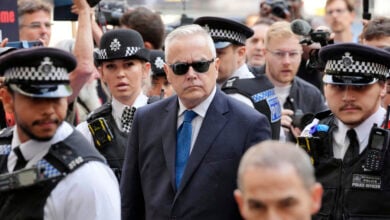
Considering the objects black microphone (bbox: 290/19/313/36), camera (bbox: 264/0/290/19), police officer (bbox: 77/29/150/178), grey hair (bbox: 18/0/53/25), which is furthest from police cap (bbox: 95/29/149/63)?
camera (bbox: 264/0/290/19)

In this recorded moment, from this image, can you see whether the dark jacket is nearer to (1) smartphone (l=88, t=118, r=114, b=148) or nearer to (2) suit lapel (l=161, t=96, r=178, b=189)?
(2) suit lapel (l=161, t=96, r=178, b=189)

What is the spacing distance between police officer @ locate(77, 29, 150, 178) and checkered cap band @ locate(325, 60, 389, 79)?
1871mm

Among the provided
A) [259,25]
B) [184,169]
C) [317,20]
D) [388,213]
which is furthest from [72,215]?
[317,20]

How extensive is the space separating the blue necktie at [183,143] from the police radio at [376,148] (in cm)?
109

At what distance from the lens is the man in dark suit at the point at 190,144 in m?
6.95

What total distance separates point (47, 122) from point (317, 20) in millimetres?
11186

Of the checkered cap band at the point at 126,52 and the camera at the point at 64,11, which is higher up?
the camera at the point at 64,11

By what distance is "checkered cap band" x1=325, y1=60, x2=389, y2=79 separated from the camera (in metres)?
7.18

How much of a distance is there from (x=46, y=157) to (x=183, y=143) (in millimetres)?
1281

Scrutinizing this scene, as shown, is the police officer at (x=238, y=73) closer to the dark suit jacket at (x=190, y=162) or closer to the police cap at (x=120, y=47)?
the police cap at (x=120, y=47)

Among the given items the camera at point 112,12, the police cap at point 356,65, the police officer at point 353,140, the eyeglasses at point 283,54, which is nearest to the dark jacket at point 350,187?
the police officer at point 353,140

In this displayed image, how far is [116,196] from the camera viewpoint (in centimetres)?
605

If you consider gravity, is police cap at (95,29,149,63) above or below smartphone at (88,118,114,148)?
above

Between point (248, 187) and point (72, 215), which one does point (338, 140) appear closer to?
point (72, 215)
